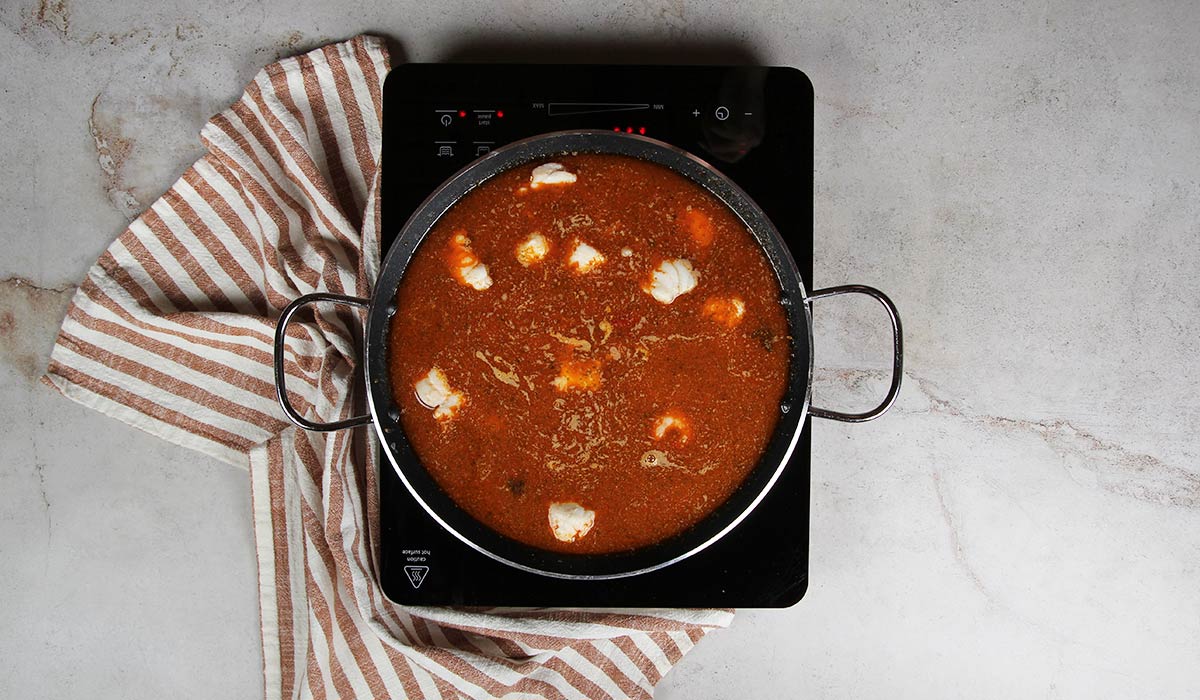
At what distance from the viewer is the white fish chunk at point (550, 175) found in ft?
3.58

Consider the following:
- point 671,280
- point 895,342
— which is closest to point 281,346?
point 671,280

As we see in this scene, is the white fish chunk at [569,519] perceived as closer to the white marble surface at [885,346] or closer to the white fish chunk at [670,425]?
the white fish chunk at [670,425]

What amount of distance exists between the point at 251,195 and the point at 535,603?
0.71 m

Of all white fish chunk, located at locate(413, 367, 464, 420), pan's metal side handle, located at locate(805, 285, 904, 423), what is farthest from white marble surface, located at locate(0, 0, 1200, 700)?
white fish chunk, located at locate(413, 367, 464, 420)

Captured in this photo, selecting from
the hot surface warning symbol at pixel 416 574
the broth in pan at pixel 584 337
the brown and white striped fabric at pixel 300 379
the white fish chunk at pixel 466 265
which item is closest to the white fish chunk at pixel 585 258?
the broth in pan at pixel 584 337

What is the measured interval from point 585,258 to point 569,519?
0.33 metres

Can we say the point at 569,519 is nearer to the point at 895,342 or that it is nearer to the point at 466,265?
the point at 466,265

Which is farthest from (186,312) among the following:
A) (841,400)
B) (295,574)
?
(841,400)

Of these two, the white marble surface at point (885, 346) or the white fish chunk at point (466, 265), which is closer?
the white fish chunk at point (466, 265)

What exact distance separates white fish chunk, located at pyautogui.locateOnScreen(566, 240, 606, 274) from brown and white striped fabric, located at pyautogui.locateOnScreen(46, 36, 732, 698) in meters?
0.33

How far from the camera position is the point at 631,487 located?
3.67 feet

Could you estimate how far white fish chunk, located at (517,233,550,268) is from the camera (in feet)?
3.57

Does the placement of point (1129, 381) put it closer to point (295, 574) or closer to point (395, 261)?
point (395, 261)

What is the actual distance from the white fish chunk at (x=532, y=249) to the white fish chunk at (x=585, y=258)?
0.12 ft
